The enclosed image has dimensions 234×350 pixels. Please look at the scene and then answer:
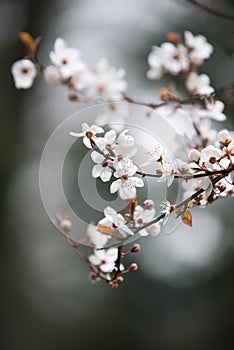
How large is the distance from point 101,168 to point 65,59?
1.61 feet

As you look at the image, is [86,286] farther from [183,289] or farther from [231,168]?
[231,168]

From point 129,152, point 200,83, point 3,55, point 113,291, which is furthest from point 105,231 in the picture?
point 113,291

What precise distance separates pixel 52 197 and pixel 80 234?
0.25 meters

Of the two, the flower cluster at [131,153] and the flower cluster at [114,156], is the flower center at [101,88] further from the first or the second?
the flower cluster at [114,156]

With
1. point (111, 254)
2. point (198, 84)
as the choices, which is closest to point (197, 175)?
point (111, 254)

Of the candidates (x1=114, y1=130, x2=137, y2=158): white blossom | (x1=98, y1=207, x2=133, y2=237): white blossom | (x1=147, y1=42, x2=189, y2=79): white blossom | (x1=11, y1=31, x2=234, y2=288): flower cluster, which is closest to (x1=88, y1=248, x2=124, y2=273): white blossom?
(x1=11, y1=31, x2=234, y2=288): flower cluster

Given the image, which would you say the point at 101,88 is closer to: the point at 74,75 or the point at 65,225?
the point at 74,75

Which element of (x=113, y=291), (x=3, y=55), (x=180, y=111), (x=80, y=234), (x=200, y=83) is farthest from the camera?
(x=113, y=291)

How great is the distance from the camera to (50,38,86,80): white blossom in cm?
114

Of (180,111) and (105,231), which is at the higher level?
(180,111)

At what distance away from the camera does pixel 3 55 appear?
161 inches

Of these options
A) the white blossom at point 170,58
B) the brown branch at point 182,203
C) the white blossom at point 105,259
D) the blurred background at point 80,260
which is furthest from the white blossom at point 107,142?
the blurred background at point 80,260

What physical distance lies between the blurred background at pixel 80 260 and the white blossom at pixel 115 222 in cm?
222

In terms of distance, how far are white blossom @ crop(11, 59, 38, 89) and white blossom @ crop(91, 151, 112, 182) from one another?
20.5 inches
